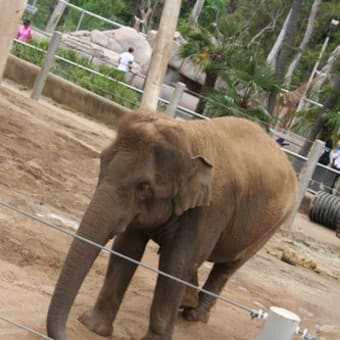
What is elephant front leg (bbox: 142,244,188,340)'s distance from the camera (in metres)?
5.65

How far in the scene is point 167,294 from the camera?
5.69m

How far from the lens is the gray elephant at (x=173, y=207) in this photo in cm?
500

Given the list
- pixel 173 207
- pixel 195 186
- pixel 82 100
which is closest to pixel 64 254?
pixel 173 207

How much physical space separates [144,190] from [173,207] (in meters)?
0.30

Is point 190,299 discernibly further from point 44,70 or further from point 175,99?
point 44,70

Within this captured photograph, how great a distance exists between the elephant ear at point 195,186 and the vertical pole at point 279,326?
2025mm

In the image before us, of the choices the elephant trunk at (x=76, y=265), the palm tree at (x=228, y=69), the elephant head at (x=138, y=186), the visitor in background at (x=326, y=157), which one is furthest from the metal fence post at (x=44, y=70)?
the elephant trunk at (x=76, y=265)

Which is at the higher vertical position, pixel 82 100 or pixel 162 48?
pixel 162 48

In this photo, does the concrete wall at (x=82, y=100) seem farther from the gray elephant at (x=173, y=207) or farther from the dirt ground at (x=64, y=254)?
the gray elephant at (x=173, y=207)

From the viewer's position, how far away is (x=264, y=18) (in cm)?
4922

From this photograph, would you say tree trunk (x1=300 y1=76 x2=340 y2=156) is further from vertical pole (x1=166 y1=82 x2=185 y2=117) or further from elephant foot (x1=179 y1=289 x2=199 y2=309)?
elephant foot (x1=179 y1=289 x2=199 y2=309)

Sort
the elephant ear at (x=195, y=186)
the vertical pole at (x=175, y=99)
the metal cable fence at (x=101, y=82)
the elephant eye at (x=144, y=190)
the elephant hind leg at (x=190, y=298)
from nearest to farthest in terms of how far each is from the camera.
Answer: the elephant eye at (x=144, y=190)
the elephant ear at (x=195, y=186)
the elephant hind leg at (x=190, y=298)
the vertical pole at (x=175, y=99)
the metal cable fence at (x=101, y=82)

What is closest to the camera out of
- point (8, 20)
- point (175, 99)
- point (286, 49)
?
point (8, 20)

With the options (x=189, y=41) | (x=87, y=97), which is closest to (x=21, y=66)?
(x=87, y=97)
